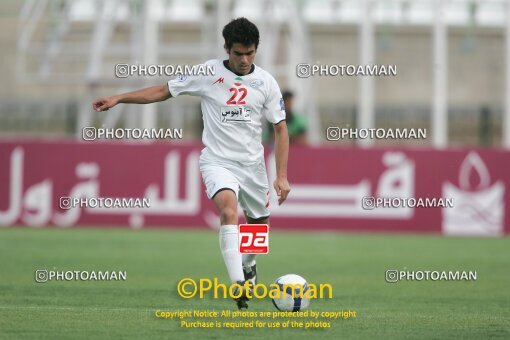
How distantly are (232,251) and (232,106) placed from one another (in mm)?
1206

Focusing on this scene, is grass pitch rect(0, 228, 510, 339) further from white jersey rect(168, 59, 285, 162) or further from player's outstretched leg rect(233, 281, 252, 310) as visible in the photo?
white jersey rect(168, 59, 285, 162)

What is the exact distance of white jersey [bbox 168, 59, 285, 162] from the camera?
9.08m

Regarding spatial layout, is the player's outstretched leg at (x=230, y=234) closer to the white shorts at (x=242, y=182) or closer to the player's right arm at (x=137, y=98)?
the white shorts at (x=242, y=182)

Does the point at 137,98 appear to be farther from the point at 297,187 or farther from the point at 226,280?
the point at 297,187

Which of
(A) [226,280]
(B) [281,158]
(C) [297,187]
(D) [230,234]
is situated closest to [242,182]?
(B) [281,158]

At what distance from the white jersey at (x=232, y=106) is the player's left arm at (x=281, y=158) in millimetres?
96

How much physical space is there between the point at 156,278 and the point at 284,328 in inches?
152

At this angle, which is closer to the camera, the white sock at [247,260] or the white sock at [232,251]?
the white sock at [232,251]

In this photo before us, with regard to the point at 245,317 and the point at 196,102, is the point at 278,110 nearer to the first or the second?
the point at 245,317

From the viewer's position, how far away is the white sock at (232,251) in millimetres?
8570

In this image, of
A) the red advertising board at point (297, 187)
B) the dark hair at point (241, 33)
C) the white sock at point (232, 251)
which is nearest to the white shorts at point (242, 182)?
the white sock at point (232, 251)

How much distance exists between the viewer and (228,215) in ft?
28.6

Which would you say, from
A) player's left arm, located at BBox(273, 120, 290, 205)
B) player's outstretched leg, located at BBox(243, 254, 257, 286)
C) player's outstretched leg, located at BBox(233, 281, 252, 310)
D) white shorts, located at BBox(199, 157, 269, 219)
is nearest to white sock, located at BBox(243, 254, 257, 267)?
player's outstretched leg, located at BBox(243, 254, 257, 286)

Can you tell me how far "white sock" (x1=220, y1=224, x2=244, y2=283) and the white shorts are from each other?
326 millimetres
